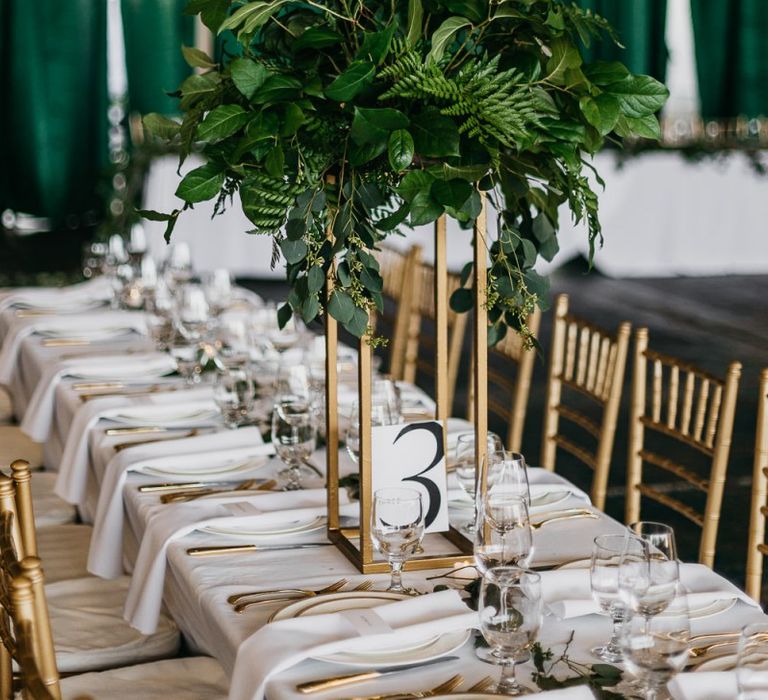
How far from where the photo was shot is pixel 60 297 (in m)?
3.95

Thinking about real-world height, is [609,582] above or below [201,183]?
below

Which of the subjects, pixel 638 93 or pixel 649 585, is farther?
pixel 638 93

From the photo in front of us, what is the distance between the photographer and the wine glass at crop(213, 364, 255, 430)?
2635 mm

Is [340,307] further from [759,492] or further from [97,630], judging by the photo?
[759,492]

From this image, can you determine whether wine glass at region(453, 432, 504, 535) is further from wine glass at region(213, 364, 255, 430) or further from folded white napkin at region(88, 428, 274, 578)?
wine glass at region(213, 364, 255, 430)

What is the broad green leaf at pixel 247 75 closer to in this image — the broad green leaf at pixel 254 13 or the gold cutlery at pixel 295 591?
the broad green leaf at pixel 254 13

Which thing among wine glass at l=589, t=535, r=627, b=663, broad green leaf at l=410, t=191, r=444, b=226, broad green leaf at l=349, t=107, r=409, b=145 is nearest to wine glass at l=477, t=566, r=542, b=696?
wine glass at l=589, t=535, r=627, b=663

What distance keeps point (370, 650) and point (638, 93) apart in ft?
2.99

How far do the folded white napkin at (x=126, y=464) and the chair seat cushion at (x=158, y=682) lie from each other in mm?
308

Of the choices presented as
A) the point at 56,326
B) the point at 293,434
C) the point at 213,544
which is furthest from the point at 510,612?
the point at 56,326

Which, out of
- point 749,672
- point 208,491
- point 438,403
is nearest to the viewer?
point 749,672

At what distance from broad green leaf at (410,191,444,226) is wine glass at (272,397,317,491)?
700 mm

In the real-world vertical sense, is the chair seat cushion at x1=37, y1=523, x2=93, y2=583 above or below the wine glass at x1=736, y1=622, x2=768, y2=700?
below

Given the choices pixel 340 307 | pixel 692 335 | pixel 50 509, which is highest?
pixel 340 307
